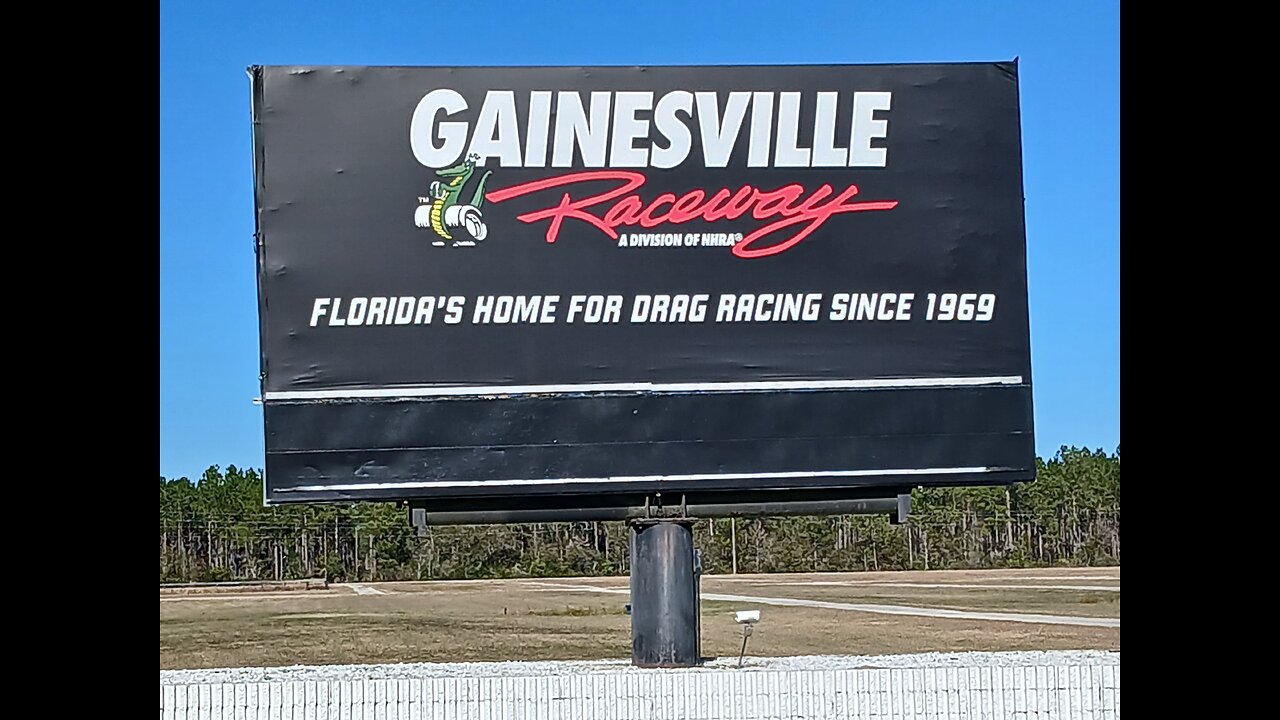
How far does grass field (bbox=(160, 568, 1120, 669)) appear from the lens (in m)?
28.1

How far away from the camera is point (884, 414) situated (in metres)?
12.2

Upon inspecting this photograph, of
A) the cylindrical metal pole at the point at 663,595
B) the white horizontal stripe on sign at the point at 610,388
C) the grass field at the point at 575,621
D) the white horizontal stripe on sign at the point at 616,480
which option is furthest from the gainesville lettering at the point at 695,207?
the grass field at the point at 575,621

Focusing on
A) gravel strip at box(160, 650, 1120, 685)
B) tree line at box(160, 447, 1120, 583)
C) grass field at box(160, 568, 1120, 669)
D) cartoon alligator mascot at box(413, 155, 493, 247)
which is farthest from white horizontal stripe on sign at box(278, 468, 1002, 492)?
tree line at box(160, 447, 1120, 583)

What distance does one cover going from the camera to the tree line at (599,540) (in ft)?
244

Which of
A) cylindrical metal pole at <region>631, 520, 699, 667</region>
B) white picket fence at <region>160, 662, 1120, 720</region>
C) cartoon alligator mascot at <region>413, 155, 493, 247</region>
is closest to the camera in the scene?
white picket fence at <region>160, 662, 1120, 720</region>

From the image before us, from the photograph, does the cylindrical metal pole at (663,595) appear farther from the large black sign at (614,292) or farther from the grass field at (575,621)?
the grass field at (575,621)

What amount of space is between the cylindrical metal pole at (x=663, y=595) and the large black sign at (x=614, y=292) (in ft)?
1.71

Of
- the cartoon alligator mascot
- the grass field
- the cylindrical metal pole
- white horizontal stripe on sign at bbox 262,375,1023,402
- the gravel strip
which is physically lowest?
the grass field

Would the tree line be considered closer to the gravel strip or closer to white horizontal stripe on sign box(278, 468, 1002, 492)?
the gravel strip

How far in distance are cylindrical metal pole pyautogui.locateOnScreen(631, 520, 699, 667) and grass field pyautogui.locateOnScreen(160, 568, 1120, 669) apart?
12.2 m

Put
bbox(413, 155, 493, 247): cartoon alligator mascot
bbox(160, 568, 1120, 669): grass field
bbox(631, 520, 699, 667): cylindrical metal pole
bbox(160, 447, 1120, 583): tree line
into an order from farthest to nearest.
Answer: bbox(160, 447, 1120, 583): tree line → bbox(160, 568, 1120, 669): grass field → bbox(631, 520, 699, 667): cylindrical metal pole → bbox(413, 155, 493, 247): cartoon alligator mascot

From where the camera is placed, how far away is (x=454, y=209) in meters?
12.0
